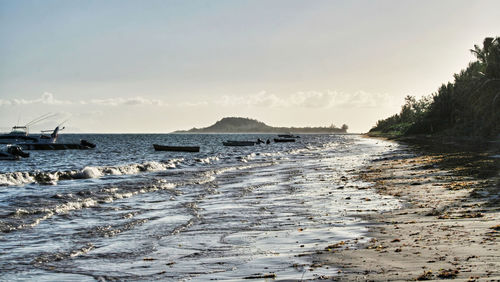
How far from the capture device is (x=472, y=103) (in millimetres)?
73188

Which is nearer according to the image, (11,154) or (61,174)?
(61,174)

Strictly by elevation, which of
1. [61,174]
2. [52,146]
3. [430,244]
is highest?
[52,146]

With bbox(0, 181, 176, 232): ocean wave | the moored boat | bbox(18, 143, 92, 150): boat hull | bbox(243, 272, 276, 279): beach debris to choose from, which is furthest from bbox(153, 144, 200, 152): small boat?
bbox(243, 272, 276, 279): beach debris

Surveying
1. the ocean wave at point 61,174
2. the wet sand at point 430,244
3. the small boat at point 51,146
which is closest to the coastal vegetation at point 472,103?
the ocean wave at point 61,174

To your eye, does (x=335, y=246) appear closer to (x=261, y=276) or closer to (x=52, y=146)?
(x=261, y=276)

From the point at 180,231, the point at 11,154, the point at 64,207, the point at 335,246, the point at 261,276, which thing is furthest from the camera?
the point at 11,154

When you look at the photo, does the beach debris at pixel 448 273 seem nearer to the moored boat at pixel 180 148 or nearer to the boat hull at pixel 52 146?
the moored boat at pixel 180 148

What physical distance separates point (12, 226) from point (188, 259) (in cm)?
737

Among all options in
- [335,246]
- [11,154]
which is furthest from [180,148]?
[335,246]

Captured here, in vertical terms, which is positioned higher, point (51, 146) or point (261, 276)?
point (51, 146)

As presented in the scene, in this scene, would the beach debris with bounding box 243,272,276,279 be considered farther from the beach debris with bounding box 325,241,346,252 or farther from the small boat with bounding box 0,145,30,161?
the small boat with bounding box 0,145,30,161

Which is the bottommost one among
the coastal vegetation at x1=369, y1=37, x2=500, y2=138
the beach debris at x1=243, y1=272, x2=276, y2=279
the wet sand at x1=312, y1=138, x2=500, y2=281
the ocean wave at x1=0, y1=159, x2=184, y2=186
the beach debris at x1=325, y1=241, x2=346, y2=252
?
the ocean wave at x1=0, y1=159, x2=184, y2=186

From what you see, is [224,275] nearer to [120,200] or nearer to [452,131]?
[120,200]

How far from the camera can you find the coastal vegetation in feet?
214
